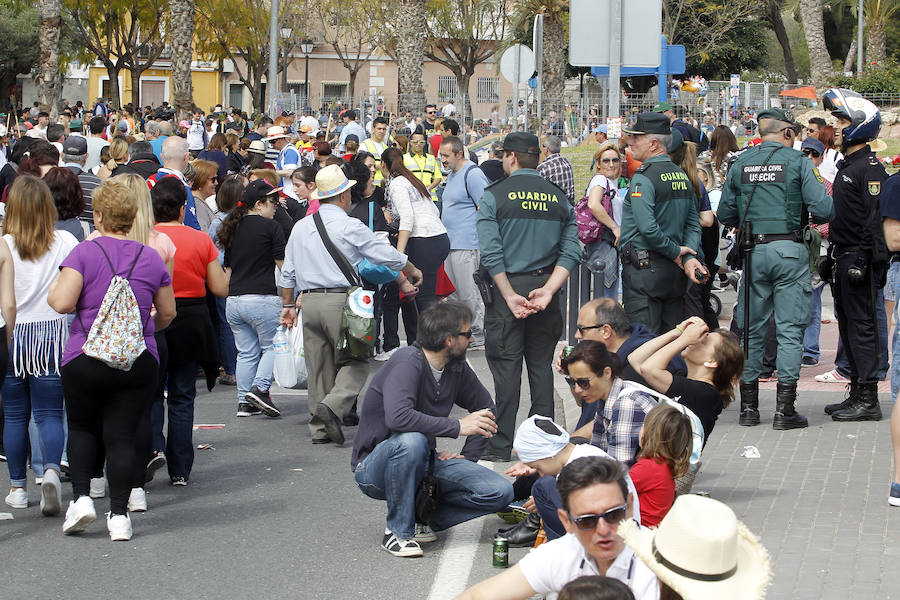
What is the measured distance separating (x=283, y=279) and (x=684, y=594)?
19.3ft

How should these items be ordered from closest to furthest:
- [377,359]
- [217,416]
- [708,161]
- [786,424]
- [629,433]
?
[629,433], [786,424], [217,416], [377,359], [708,161]

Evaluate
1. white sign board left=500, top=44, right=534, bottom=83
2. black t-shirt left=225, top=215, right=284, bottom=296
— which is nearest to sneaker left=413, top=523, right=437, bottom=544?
black t-shirt left=225, top=215, right=284, bottom=296

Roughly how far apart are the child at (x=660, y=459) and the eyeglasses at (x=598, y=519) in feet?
3.74

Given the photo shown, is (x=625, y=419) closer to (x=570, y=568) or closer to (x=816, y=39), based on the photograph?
(x=570, y=568)

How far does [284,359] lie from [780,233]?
367 centimetres

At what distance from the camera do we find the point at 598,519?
4023 mm

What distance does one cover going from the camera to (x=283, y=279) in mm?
9008

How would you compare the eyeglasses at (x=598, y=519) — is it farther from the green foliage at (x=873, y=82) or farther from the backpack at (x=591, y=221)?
the green foliage at (x=873, y=82)

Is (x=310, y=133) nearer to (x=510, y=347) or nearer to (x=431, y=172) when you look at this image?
(x=431, y=172)

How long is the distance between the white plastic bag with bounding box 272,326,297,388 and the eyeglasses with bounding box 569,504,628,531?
5457 mm

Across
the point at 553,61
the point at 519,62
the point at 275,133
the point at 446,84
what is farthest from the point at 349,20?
the point at 275,133

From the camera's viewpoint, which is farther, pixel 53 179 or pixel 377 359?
pixel 377 359

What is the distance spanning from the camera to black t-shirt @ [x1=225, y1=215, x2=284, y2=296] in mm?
9352

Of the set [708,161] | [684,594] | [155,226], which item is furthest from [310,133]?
[684,594]
